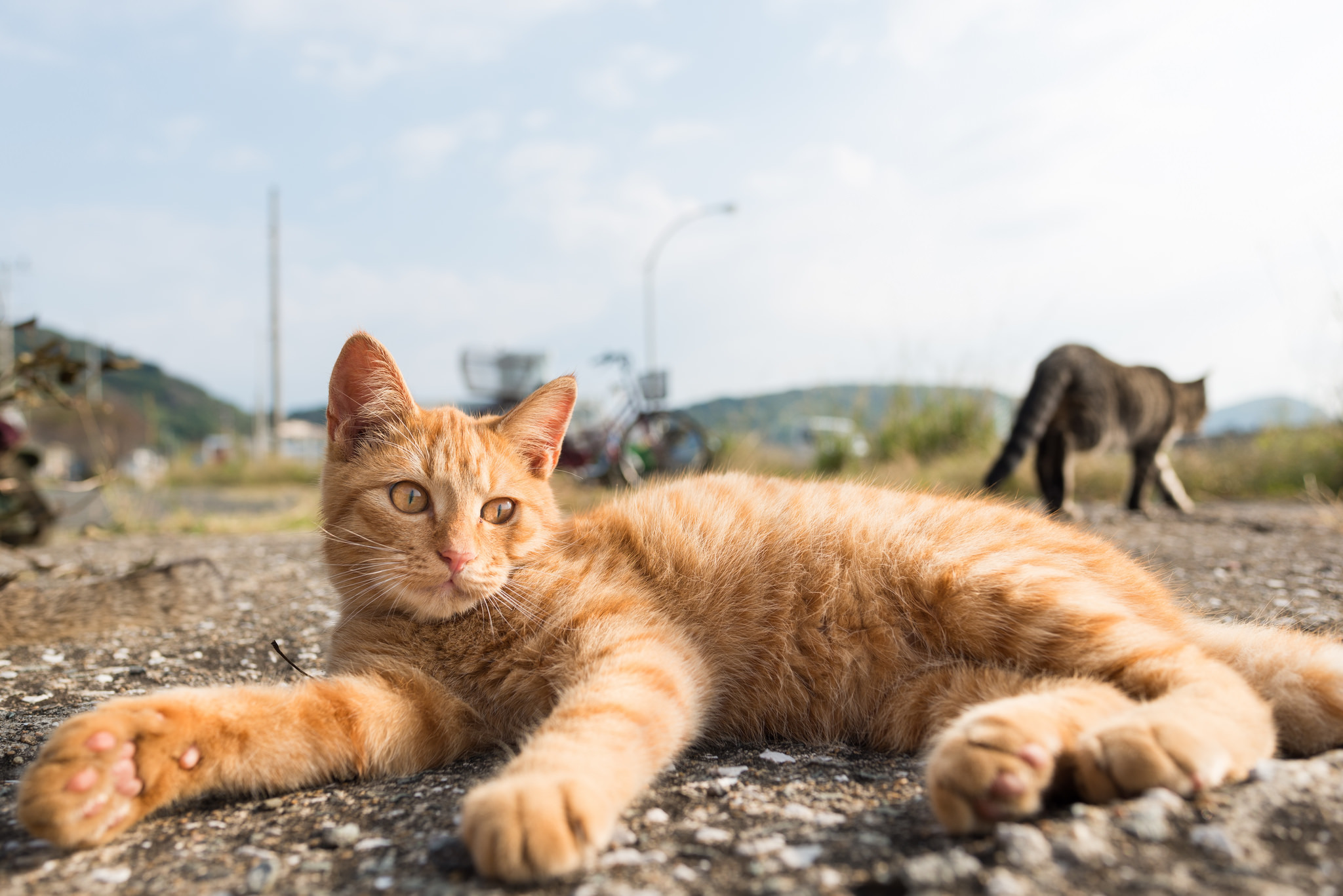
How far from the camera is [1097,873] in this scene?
1.14 m

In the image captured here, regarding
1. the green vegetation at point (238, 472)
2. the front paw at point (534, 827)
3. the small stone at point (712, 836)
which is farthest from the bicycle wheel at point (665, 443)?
the front paw at point (534, 827)

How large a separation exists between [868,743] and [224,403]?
52.8 metres

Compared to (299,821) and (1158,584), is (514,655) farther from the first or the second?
(1158,584)

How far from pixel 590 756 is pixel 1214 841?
1.02m

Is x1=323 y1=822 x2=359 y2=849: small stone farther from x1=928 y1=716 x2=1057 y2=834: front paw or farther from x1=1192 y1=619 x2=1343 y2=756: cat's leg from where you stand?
x1=1192 y1=619 x2=1343 y2=756: cat's leg

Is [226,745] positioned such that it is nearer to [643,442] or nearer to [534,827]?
[534,827]

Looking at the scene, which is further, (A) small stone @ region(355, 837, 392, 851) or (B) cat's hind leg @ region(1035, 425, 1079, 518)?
(B) cat's hind leg @ region(1035, 425, 1079, 518)

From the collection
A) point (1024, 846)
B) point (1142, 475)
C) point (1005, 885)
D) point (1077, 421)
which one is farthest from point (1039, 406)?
point (1005, 885)

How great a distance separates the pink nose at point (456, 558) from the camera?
6.38ft

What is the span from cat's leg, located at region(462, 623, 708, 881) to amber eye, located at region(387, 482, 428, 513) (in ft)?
1.89

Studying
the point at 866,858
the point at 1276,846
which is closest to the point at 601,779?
the point at 866,858

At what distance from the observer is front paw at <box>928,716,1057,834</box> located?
1265 mm

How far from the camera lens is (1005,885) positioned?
111 cm

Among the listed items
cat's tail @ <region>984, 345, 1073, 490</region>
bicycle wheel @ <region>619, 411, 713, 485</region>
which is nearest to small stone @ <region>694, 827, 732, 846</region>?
cat's tail @ <region>984, 345, 1073, 490</region>
